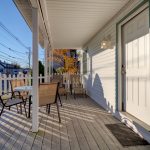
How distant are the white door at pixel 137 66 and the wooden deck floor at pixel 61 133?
0.65m

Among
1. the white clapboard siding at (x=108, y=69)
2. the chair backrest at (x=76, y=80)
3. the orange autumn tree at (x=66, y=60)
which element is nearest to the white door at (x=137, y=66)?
the white clapboard siding at (x=108, y=69)

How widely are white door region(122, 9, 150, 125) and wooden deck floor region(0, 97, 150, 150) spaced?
65 centimetres

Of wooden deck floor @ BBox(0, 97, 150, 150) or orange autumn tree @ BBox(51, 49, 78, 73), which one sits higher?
orange autumn tree @ BBox(51, 49, 78, 73)

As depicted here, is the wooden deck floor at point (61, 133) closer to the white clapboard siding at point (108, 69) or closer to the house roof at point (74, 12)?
the white clapboard siding at point (108, 69)

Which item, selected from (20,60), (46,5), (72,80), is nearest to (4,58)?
(20,60)

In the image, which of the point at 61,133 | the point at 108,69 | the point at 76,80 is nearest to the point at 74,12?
the point at 108,69

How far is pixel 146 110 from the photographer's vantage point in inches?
129

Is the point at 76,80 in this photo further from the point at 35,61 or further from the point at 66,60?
the point at 35,61

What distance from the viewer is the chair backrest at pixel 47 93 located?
3.98 meters

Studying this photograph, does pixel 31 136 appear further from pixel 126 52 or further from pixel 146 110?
pixel 126 52

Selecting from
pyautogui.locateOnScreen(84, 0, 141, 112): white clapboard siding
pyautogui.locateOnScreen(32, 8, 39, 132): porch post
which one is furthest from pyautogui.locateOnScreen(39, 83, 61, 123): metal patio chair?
pyautogui.locateOnScreen(84, 0, 141, 112): white clapboard siding

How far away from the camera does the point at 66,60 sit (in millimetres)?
14312

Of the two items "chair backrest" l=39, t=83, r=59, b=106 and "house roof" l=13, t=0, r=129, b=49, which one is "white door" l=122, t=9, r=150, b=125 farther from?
"chair backrest" l=39, t=83, r=59, b=106

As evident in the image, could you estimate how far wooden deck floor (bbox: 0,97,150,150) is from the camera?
2.91 metres
